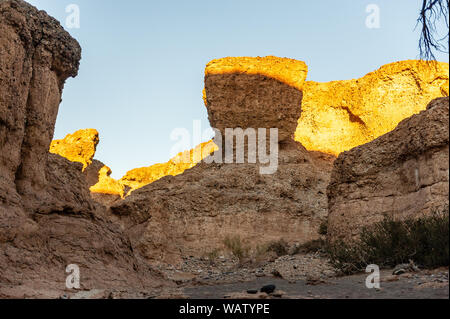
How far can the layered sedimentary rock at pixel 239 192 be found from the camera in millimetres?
20094

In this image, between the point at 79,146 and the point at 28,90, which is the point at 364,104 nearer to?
the point at 79,146

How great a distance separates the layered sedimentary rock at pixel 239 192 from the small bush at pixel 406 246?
9.59m

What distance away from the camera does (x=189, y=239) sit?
20.6 meters

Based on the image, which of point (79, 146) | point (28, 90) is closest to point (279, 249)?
point (28, 90)

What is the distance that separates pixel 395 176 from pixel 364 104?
29.5 meters

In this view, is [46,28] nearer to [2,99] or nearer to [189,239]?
[2,99]

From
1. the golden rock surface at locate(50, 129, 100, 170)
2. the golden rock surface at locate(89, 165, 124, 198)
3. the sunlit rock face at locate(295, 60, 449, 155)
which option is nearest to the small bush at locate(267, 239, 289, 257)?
the golden rock surface at locate(89, 165, 124, 198)

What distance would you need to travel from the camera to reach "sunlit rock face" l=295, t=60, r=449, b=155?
36281 millimetres

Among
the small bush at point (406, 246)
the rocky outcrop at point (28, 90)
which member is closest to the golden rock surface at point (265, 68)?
the rocky outcrop at point (28, 90)

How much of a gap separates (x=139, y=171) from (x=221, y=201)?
24.1 meters

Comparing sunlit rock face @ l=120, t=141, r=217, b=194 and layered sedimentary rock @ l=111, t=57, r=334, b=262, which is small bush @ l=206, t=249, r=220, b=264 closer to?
layered sedimentary rock @ l=111, t=57, r=334, b=262

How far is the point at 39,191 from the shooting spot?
899 cm
